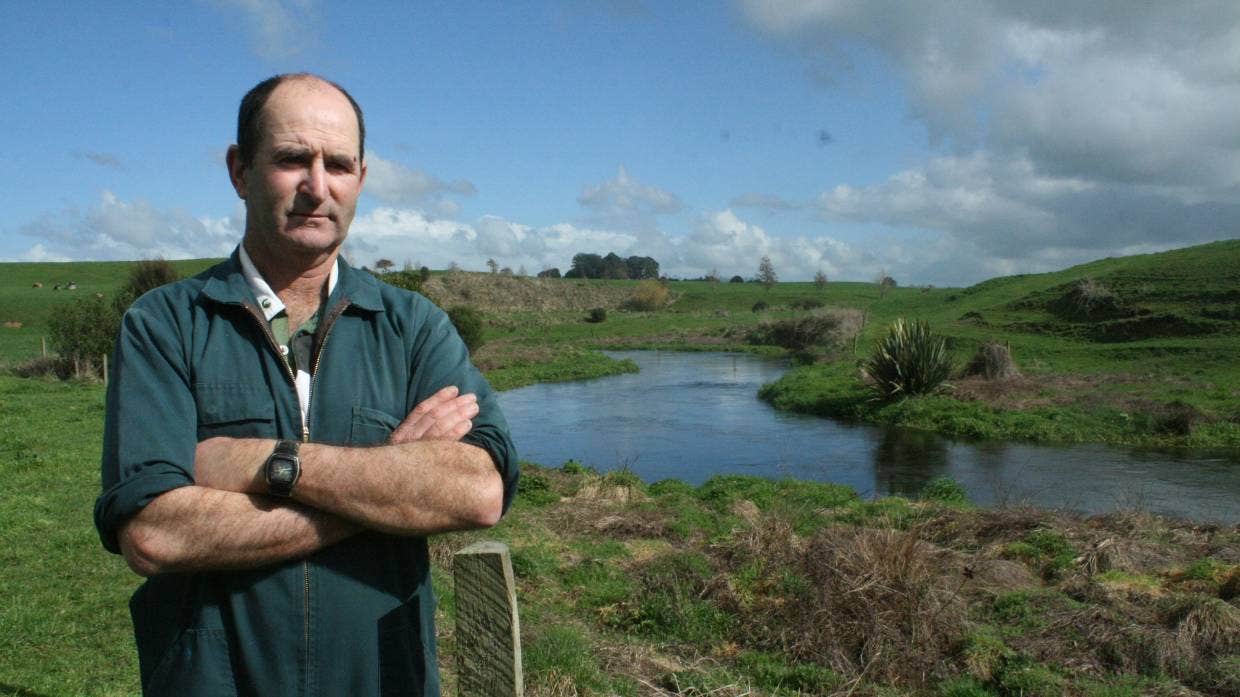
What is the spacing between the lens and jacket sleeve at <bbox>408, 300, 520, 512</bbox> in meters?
2.21

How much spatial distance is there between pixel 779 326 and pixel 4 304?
43.8 metres

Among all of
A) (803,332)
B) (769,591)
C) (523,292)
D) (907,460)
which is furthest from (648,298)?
(769,591)

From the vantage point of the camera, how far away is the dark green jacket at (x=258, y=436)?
1928mm

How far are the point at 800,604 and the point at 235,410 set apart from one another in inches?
226

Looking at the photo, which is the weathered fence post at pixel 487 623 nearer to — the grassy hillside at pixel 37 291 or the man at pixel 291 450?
the man at pixel 291 450

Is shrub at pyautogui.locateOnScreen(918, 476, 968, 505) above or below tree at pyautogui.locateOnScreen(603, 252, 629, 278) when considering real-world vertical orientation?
below

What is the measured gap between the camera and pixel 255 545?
190 cm

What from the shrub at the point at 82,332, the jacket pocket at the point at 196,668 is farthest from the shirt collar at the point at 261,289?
the shrub at the point at 82,332

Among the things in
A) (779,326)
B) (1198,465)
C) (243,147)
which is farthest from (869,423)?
(779,326)

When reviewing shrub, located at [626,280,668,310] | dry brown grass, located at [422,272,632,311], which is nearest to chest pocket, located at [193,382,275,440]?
dry brown grass, located at [422,272,632,311]

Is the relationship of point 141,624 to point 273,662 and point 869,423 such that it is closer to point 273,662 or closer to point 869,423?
point 273,662

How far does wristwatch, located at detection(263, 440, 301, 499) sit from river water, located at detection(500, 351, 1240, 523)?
11574mm

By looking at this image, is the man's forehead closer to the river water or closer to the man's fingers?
the man's fingers

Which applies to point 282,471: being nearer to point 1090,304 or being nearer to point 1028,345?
point 1028,345
